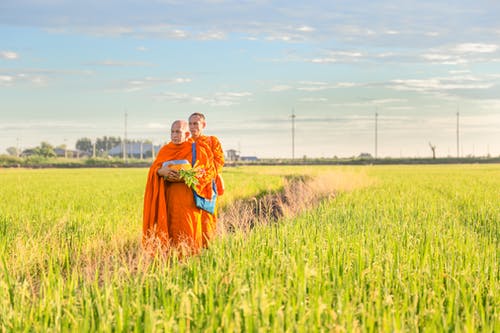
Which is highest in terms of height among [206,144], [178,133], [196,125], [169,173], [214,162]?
[196,125]

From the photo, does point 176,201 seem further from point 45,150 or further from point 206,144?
point 45,150

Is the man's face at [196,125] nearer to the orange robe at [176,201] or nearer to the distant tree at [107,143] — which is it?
the orange robe at [176,201]

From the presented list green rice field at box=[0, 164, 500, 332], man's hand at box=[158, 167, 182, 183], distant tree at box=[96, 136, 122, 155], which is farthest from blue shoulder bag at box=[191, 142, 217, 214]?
distant tree at box=[96, 136, 122, 155]

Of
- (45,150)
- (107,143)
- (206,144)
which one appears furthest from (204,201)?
(107,143)

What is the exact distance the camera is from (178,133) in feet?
25.6

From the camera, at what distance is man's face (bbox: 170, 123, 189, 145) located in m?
7.81

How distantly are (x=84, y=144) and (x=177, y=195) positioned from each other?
495ft

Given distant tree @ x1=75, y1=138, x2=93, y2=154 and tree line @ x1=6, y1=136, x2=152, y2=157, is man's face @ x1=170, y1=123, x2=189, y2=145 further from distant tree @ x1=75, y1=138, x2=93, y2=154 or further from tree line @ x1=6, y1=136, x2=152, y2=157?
distant tree @ x1=75, y1=138, x2=93, y2=154

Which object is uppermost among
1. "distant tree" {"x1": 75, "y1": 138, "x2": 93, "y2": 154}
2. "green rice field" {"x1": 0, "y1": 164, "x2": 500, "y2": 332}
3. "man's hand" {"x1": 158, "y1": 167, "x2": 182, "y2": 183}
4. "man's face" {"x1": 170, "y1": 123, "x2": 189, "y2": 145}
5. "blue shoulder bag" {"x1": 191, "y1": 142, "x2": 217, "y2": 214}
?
"distant tree" {"x1": 75, "y1": 138, "x2": 93, "y2": 154}

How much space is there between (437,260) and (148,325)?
3245 millimetres

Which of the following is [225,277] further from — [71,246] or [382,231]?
[71,246]

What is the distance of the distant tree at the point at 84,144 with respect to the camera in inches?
6009

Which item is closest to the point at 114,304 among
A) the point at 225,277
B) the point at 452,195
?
the point at 225,277

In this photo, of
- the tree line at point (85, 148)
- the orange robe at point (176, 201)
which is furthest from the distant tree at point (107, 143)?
the orange robe at point (176, 201)
